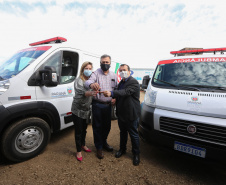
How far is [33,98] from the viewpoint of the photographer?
2484 millimetres

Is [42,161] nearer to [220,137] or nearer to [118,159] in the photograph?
[118,159]

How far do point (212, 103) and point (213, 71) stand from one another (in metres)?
0.71

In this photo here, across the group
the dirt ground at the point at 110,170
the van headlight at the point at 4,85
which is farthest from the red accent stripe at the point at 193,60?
→ the van headlight at the point at 4,85

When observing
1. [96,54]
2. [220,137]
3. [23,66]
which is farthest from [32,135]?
[220,137]

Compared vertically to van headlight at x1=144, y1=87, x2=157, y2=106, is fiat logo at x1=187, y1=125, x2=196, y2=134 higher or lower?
lower

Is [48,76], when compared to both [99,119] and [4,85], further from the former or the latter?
[99,119]

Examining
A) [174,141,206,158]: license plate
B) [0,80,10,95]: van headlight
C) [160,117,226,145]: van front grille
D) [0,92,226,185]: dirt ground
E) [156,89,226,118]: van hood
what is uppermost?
[0,80,10,95]: van headlight

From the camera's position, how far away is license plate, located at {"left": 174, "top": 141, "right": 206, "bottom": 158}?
190cm

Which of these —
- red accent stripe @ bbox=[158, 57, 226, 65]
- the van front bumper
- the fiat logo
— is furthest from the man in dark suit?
red accent stripe @ bbox=[158, 57, 226, 65]

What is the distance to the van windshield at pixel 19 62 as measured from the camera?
8.25ft

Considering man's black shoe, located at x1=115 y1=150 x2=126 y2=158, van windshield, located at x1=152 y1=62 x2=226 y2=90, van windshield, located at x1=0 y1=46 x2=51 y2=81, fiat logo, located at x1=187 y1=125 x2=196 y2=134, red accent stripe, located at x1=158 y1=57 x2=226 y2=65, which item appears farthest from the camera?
man's black shoe, located at x1=115 y1=150 x2=126 y2=158

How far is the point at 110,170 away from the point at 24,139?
1620 mm

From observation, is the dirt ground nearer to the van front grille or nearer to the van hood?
the van front grille

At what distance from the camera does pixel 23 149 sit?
8.03 feet
